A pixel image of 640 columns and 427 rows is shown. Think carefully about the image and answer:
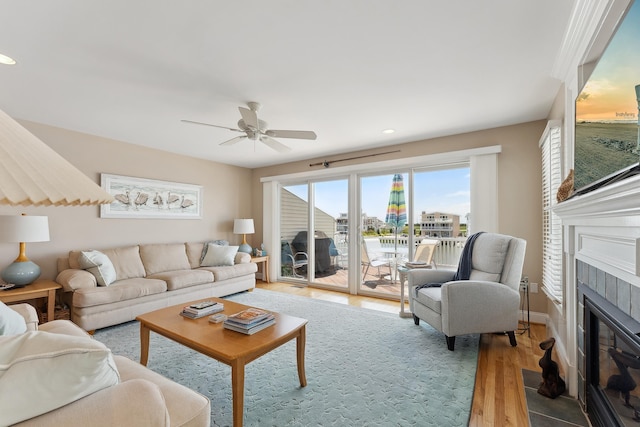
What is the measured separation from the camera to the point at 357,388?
6.67ft

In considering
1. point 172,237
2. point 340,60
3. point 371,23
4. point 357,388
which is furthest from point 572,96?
point 172,237

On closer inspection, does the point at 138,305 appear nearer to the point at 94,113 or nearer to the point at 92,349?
the point at 94,113

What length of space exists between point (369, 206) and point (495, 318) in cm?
246

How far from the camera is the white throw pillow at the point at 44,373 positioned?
2.52ft

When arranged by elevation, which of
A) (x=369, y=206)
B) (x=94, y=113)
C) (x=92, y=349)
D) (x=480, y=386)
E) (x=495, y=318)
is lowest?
(x=480, y=386)

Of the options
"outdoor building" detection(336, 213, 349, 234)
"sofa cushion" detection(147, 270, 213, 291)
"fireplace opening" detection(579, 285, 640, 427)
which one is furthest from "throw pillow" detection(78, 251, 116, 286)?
"fireplace opening" detection(579, 285, 640, 427)

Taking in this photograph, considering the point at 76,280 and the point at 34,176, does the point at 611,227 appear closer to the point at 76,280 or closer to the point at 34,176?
the point at 34,176

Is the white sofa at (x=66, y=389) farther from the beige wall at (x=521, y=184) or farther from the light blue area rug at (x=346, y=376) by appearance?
the beige wall at (x=521, y=184)

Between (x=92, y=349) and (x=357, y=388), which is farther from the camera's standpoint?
(x=357, y=388)

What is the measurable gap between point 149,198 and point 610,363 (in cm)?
517

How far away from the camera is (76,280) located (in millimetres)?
3031

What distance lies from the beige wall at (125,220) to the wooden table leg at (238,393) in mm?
3396

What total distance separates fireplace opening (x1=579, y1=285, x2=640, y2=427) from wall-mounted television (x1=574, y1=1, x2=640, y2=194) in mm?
605

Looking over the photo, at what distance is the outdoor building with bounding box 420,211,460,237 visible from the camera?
156 inches
